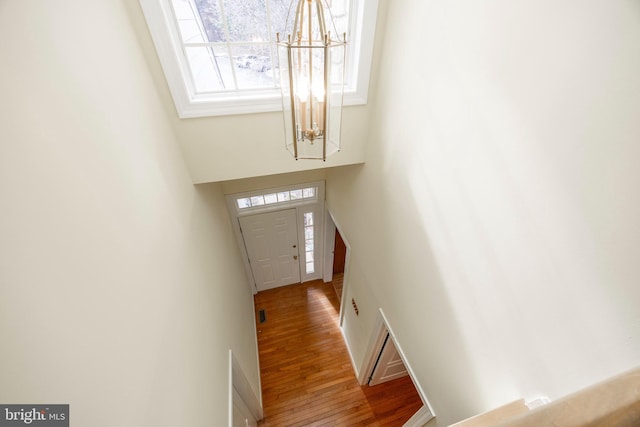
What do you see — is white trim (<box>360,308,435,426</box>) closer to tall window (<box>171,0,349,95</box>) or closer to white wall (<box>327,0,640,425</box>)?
white wall (<box>327,0,640,425</box>)

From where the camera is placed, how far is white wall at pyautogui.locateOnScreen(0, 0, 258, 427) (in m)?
0.55

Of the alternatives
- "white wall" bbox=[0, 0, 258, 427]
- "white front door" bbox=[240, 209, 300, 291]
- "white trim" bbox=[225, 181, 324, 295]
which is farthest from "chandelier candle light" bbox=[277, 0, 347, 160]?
"white front door" bbox=[240, 209, 300, 291]

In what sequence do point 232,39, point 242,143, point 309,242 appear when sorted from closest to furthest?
point 232,39, point 242,143, point 309,242

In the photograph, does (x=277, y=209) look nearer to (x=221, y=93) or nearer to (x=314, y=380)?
(x=221, y=93)

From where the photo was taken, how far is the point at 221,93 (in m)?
1.75

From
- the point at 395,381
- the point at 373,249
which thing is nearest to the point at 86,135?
the point at 373,249

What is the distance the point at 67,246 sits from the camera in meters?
0.67

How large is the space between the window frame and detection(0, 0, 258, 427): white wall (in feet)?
0.44

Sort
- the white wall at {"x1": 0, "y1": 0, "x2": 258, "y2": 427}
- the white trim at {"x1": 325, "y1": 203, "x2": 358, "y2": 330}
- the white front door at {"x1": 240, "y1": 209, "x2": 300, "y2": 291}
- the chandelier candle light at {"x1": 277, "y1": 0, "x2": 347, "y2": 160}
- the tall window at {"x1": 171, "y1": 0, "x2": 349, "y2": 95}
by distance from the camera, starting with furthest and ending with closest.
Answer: the white front door at {"x1": 240, "y1": 209, "x2": 300, "y2": 291} → the white trim at {"x1": 325, "y1": 203, "x2": 358, "y2": 330} → the tall window at {"x1": 171, "y1": 0, "x2": 349, "y2": 95} → the chandelier candle light at {"x1": 277, "y1": 0, "x2": 347, "y2": 160} → the white wall at {"x1": 0, "y1": 0, "x2": 258, "y2": 427}

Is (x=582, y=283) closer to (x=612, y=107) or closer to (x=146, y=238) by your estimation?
(x=612, y=107)

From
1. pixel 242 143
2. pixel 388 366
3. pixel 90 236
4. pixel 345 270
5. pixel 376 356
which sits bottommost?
pixel 388 366

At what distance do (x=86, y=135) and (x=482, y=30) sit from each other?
4.66 feet

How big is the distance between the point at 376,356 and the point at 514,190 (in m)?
2.28

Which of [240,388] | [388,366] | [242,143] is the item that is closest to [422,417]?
[388,366]
